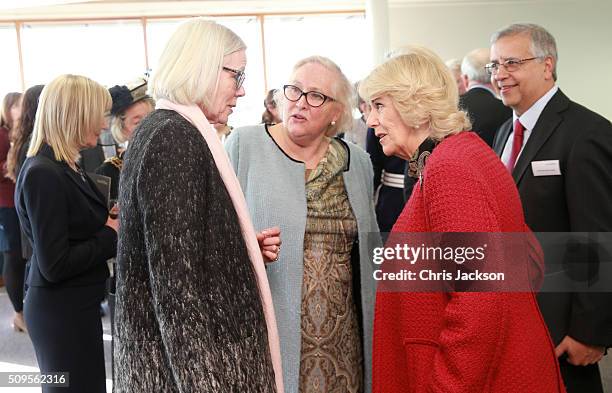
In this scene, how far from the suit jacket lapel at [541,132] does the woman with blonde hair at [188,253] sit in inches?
45.0

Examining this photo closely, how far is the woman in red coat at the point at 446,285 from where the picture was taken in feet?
4.44

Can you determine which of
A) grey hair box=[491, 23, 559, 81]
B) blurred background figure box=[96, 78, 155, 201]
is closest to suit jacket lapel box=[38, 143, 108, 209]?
blurred background figure box=[96, 78, 155, 201]

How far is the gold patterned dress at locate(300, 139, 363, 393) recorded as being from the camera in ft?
6.50

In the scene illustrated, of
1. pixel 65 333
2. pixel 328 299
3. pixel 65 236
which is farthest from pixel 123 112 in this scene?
pixel 328 299

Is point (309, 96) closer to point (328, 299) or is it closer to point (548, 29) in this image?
point (328, 299)

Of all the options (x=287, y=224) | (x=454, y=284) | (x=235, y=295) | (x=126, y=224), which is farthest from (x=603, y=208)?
(x=126, y=224)

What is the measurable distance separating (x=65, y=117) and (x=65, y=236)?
43 centimetres

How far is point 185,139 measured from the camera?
125 cm

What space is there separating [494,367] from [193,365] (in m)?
0.67

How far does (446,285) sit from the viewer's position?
1.46 metres

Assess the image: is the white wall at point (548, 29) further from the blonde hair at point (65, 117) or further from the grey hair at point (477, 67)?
the blonde hair at point (65, 117)

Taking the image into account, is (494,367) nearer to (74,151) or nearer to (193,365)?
(193,365)

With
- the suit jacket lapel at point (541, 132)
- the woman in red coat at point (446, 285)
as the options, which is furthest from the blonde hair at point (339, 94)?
the suit jacket lapel at point (541, 132)

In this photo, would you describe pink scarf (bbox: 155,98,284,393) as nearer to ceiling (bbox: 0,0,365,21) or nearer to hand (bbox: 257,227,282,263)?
hand (bbox: 257,227,282,263)
